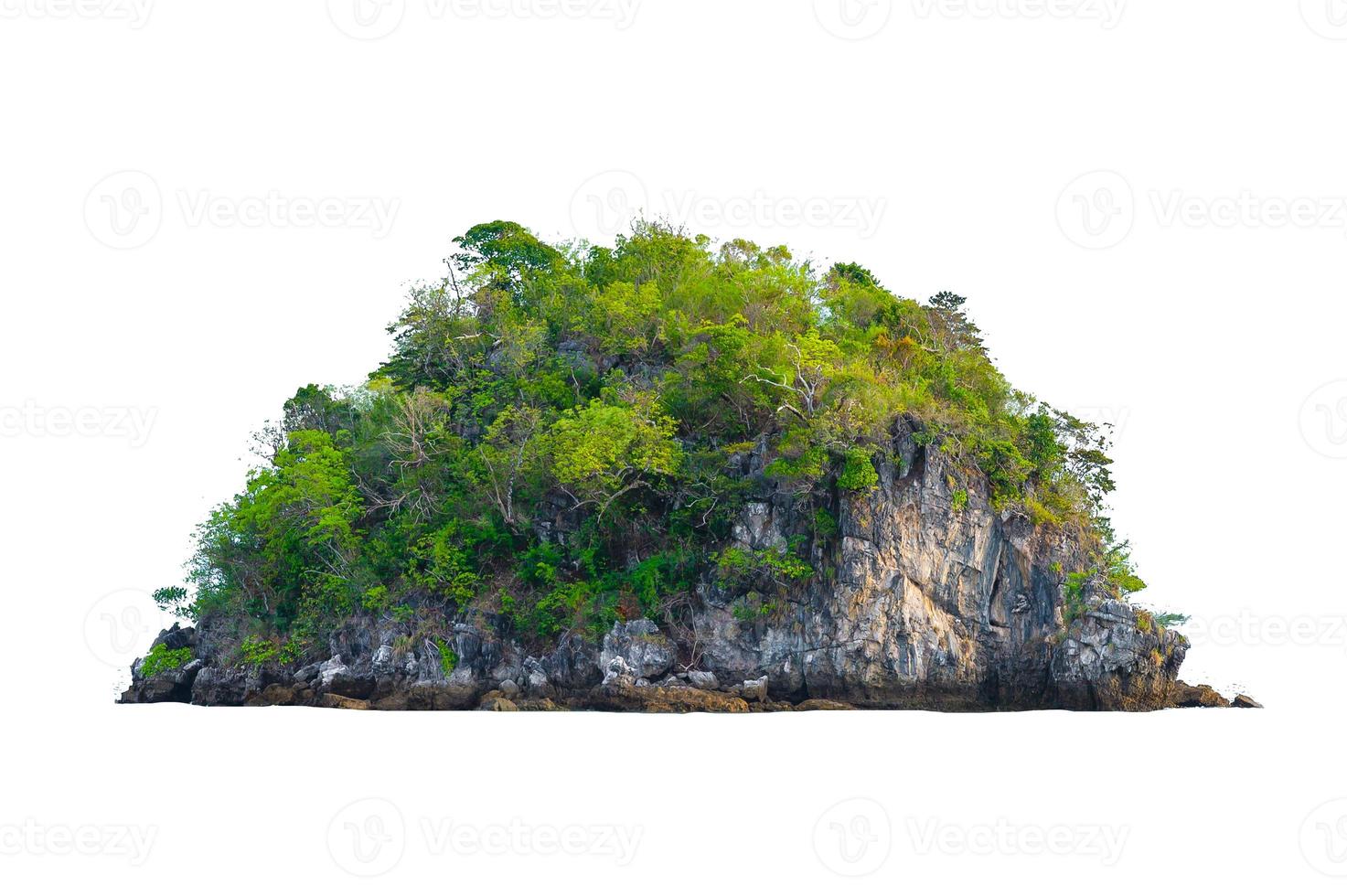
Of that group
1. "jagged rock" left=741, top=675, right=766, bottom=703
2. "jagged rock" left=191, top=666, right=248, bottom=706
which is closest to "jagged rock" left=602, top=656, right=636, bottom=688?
"jagged rock" left=741, top=675, right=766, bottom=703

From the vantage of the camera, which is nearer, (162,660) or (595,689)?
(595,689)

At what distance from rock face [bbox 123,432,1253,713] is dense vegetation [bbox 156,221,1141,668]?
54cm

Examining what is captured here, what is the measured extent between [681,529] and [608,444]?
307 centimetres

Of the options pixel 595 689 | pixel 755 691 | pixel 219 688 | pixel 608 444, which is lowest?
pixel 219 688

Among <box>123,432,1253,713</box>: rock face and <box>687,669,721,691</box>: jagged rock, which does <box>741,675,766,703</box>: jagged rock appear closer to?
<box>123,432,1253,713</box>: rock face

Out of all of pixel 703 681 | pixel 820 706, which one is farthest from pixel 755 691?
pixel 820 706

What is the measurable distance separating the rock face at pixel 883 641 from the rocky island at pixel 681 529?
67mm

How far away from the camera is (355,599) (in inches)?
1303

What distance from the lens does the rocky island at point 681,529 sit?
92.6 feet

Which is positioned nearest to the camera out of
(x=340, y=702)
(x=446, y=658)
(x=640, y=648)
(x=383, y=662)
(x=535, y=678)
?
(x=640, y=648)

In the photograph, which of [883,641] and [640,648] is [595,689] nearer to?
[640,648]

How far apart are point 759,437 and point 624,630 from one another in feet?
19.8

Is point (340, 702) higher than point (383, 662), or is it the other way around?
point (383, 662)

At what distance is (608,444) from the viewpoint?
29.4 m
